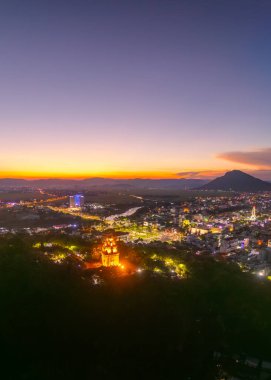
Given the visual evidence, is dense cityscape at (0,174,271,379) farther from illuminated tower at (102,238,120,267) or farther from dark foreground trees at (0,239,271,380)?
dark foreground trees at (0,239,271,380)

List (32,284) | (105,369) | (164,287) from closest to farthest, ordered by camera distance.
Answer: (105,369) → (32,284) → (164,287)

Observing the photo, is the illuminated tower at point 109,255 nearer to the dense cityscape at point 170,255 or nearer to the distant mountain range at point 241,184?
the dense cityscape at point 170,255

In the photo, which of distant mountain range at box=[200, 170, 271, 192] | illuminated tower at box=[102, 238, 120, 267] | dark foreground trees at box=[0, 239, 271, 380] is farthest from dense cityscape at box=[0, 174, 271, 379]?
distant mountain range at box=[200, 170, 271, 192]

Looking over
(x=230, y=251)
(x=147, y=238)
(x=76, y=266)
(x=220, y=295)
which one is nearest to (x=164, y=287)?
(x=220, y=295)

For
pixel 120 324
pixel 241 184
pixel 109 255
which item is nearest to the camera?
pixel 120 324

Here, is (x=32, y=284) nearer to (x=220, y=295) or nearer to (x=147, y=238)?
(x=220, y=295)

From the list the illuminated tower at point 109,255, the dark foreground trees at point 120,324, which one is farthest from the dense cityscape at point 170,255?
the dark foreground trees at point 120,324

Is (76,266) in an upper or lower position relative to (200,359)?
upper

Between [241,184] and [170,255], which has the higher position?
[241,184]

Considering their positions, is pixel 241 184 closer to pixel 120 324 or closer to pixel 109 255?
pixel 109 255

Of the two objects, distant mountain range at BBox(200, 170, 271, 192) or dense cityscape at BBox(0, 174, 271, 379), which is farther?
distant mountain range at BBox(200, 170, 271, 192)

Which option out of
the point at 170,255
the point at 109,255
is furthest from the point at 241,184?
the point at 109,255
